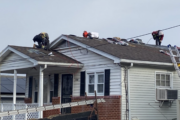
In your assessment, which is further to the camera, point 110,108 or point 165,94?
point 165,94

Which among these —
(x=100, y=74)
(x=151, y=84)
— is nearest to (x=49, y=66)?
(x=100, y=74)

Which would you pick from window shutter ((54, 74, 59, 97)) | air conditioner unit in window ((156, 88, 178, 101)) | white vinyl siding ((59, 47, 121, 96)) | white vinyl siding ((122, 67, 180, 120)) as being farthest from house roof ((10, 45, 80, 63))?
air conditioner unit in window ((156, 88, 178, 101))

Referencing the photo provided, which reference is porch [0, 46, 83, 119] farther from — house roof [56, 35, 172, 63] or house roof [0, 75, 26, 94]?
house roof [0, 75, 26, 94]

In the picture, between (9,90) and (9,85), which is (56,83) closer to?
(9,90)

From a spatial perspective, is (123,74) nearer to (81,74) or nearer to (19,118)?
(81,74)

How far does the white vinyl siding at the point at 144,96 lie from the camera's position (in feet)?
51.5

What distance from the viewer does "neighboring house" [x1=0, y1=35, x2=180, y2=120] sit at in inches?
610

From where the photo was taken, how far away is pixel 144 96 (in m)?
16.0

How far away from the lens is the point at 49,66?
56.1 ft

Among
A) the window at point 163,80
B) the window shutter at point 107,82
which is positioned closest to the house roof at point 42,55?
the window shutter at point 107,82

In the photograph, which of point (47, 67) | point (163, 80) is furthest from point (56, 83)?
point (163, 80)

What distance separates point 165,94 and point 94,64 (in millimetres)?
3562

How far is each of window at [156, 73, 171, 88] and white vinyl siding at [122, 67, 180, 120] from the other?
0.26 metres

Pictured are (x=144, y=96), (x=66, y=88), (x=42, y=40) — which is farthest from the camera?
(x=42, y=40)
